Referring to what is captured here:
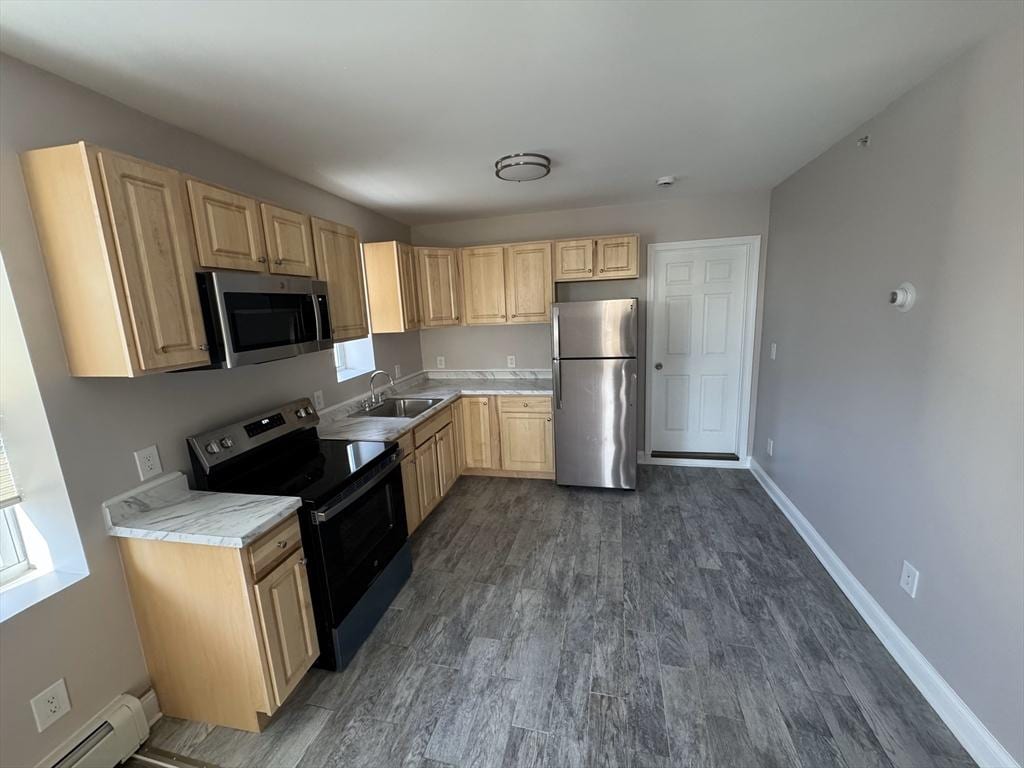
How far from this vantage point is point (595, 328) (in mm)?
3365

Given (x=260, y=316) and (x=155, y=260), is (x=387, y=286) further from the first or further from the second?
(x=155, y=260)

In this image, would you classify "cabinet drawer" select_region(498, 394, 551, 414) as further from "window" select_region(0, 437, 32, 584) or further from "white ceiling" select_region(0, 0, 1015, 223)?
"window" select_region(0, 437, 32, 584)

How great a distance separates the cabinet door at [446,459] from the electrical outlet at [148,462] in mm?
1836

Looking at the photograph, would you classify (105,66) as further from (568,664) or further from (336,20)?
(568,664)

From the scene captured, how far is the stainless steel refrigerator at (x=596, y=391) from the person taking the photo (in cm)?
334

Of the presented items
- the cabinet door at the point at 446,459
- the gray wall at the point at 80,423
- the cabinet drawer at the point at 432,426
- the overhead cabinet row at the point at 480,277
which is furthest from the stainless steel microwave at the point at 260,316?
the cabinet door at the point at 446,459

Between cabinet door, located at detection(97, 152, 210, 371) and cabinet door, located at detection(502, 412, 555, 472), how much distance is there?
8.49 ft

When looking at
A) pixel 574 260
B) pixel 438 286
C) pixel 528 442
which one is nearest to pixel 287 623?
pixel 528 442

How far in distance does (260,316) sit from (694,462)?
12.7ft

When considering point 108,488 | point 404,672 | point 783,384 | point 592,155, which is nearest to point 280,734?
point 404,672

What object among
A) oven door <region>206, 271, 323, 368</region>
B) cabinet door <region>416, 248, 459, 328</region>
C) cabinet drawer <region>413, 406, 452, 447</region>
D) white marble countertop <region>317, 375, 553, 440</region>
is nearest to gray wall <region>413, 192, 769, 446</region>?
white marble countertop <region>317, 375, 553, 440</region>

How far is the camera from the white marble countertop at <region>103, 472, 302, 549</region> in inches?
58.2

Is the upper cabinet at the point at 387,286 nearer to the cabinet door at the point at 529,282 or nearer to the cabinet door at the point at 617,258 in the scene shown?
the cabinet door at the point at 529,282

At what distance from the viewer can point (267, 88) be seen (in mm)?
1607
